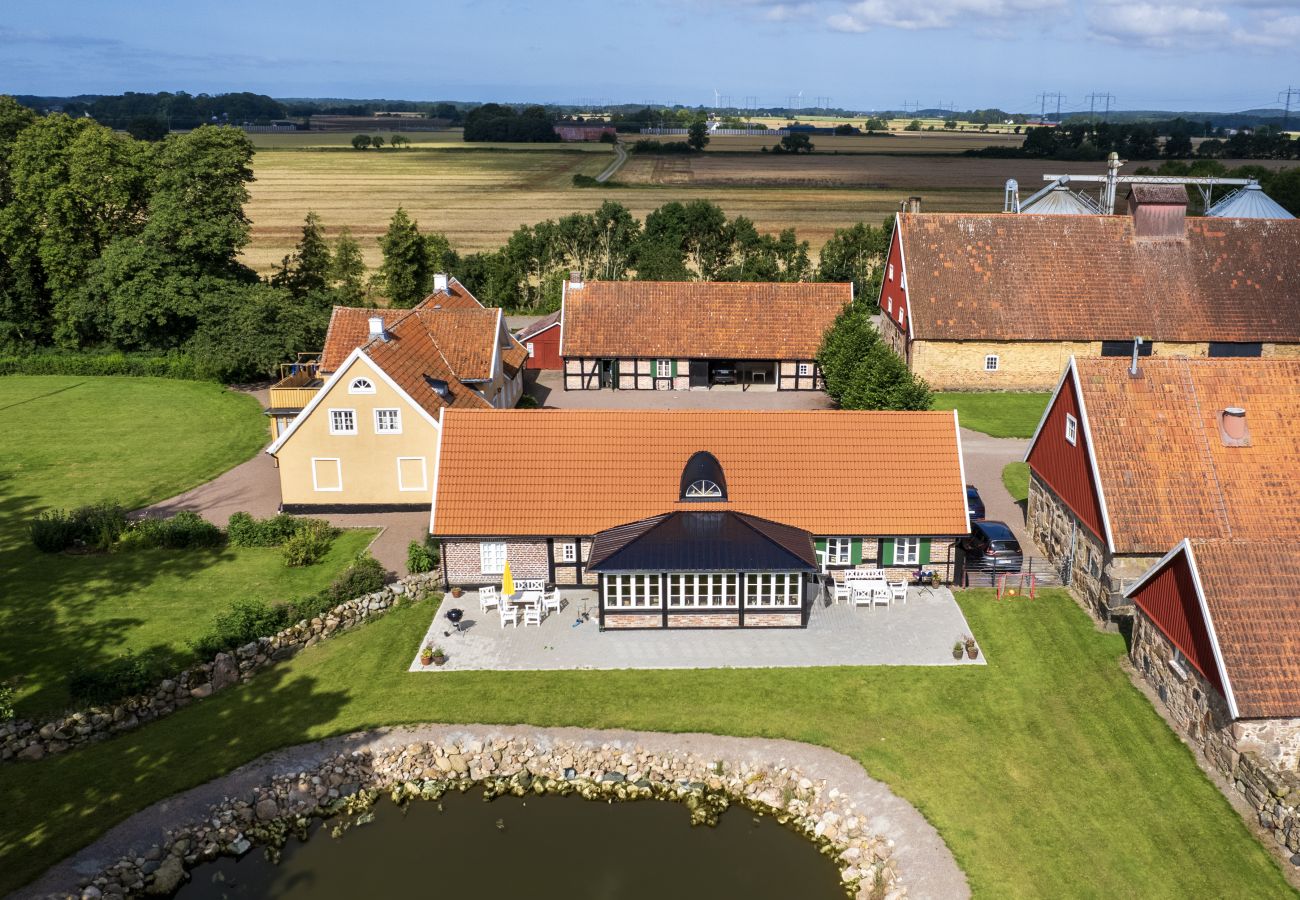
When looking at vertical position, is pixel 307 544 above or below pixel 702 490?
below

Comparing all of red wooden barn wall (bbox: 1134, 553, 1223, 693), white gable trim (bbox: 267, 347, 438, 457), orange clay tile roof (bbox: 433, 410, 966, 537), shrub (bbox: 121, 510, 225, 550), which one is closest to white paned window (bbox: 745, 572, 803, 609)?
orange clay tile roof (bbox: 433, 410, 966, 537)

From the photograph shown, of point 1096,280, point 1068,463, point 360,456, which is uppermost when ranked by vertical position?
point 1096,280

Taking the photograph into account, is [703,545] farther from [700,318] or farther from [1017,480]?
[700,318]

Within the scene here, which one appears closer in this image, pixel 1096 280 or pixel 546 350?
pixel 1096 280

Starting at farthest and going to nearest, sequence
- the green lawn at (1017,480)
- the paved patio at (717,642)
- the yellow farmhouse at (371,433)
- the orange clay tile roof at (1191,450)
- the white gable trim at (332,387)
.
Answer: the green lawn at (1017,480)
the yellow farmhouse at (371,433)
the white gable trim at (332,387)
the orange clay tile roof at (1191,450)
the paved patio at (717,642)

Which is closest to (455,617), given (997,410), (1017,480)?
(1017,480)

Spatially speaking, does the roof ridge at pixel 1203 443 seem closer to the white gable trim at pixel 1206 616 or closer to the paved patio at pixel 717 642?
the white gable trim at pixel 1206 616

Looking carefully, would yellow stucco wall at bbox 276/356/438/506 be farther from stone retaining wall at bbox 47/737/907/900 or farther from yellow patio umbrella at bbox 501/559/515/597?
stone retaining wall at bbox 47/737/907/900

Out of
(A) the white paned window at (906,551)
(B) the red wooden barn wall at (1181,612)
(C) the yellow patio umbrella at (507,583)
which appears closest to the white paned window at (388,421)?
(C) the yellow patio umbrella at (507,583)
